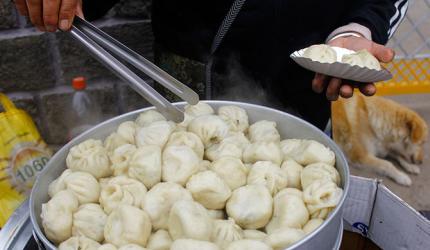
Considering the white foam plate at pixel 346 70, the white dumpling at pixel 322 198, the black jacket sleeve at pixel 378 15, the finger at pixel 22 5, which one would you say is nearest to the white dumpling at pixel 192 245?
the white dumpling at pixel 322 198

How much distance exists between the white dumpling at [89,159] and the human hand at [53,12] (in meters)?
0.28

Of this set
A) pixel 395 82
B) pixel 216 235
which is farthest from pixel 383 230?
pixel 395 82

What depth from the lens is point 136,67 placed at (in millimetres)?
977

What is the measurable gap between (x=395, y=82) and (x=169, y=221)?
246 cm

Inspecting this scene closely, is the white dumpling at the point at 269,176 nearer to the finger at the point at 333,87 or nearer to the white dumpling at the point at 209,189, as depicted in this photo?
the white dumpling at the point at 209,189

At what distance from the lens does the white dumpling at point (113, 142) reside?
3.35 feet

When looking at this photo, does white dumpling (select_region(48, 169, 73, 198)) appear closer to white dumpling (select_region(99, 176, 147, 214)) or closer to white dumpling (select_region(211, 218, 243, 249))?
white dumpling (select_region(99, 176, 147, 214))

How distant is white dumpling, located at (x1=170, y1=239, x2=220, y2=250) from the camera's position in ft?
2.39

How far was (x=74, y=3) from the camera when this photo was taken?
1022 millimetres

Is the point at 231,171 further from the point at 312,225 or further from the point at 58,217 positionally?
the point at 58,217

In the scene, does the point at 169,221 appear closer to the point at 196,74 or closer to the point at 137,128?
the point at 137,128

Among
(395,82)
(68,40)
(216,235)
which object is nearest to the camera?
(216,235)

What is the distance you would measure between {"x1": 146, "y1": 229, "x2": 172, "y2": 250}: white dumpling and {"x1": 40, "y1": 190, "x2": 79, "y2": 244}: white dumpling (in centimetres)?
17

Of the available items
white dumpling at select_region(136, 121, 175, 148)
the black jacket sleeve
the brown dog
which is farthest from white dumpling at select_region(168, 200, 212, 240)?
the brown dog
